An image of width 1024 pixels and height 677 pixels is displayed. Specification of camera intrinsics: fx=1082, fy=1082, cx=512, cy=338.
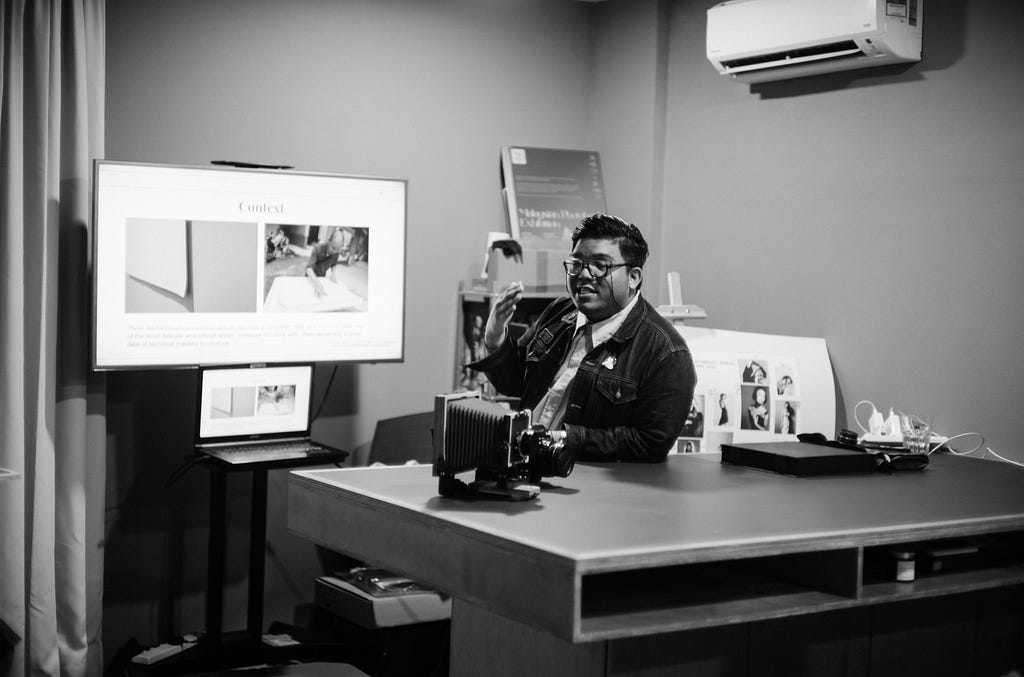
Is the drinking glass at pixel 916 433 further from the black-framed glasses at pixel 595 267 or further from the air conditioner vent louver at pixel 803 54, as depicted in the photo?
the air conditioner vent louver at pixel 803 54

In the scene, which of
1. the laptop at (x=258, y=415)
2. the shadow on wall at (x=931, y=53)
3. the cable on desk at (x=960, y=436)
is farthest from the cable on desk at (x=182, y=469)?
the shadow on wall at (x=931, y=53)

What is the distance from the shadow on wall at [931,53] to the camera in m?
3.68

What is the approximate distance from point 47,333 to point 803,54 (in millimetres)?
2825

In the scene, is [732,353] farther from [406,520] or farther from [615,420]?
[406,520]

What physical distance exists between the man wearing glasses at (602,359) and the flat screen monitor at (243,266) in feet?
2.41

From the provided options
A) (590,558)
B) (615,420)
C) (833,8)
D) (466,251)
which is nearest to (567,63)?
(466,251)

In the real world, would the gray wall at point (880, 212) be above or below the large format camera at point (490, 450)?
above

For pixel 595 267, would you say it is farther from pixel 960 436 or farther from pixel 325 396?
pixel 325 396

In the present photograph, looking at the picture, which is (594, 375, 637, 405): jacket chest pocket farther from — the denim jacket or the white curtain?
the white curtain

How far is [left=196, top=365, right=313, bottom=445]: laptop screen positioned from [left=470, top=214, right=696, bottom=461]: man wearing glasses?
738mm

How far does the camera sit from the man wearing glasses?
2.98 meters

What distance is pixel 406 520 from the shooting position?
2150mm

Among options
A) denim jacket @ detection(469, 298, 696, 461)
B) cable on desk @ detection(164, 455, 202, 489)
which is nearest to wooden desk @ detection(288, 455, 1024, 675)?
denim jacket @ detection(469, 298, 696, 461)

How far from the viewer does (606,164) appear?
4965 millimetres
